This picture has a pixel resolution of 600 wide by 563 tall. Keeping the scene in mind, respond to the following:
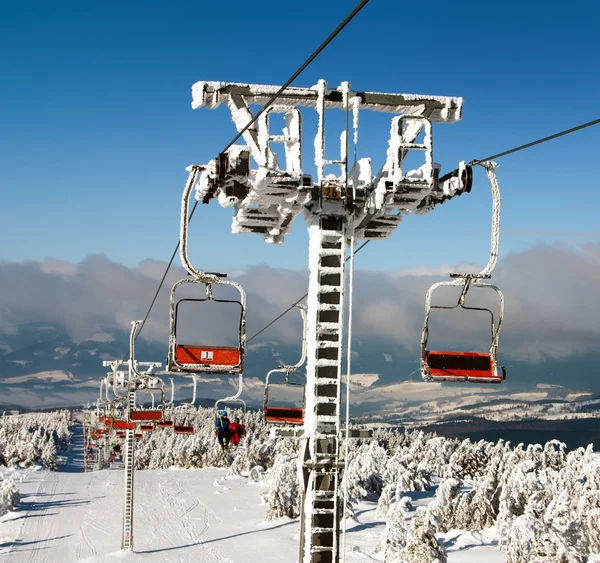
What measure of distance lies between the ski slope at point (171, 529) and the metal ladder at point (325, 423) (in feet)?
85.4

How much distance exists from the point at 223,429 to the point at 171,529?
2448 cm

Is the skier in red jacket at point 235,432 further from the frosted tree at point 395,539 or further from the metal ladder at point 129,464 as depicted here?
the frosted tree at point 395,539

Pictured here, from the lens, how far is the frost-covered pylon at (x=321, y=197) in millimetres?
8625

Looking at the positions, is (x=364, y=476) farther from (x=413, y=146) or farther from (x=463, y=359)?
(x=413, y=146)

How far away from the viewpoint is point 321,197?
29.0ft

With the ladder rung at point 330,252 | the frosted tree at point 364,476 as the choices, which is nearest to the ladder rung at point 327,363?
the ladder rung at point 330,252

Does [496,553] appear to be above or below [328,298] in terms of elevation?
below

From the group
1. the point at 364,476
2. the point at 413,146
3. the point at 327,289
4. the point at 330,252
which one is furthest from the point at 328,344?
the point at 364,476

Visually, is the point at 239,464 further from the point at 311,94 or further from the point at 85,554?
the point at 311,94

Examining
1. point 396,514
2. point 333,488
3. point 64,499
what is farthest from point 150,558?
point 333,488

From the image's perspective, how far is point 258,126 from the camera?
9.13 m

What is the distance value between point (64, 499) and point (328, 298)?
5248 centimetres

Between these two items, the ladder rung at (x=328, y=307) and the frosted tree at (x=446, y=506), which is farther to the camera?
the frosted tree at (x=446, y=506)

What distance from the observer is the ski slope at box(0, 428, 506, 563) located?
35125 mm
